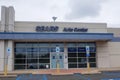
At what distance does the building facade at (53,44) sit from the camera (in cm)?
3020

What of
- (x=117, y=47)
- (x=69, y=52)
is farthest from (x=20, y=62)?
(x=117, y=47)

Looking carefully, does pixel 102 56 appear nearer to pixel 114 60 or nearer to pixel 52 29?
pixel 114 60

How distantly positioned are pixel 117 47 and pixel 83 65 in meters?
6.18

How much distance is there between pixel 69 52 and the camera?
109 feet

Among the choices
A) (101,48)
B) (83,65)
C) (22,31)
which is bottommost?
A: (83,65)

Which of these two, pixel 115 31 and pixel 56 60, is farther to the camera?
pixel 115 31

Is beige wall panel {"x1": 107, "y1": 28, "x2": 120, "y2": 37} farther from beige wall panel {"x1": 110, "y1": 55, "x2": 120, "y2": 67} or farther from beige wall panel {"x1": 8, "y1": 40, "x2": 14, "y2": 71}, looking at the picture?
beige wall panel {"x1": 8, "y1": 40, "x2": 14, "y2": 71}

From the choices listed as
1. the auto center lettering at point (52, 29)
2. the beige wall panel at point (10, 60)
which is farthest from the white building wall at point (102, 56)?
the beige wall panel at point (10, 60)

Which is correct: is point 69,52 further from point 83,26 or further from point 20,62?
point 20,62

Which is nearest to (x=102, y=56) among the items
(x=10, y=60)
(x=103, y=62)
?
(x=103, y=62)

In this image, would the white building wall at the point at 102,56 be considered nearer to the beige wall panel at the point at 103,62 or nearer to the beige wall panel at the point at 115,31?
the beige wall panel at the point at 103,62

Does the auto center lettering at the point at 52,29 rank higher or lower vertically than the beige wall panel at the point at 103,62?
higher

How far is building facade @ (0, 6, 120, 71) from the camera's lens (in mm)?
30203

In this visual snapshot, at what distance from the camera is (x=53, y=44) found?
3291 centimetres
